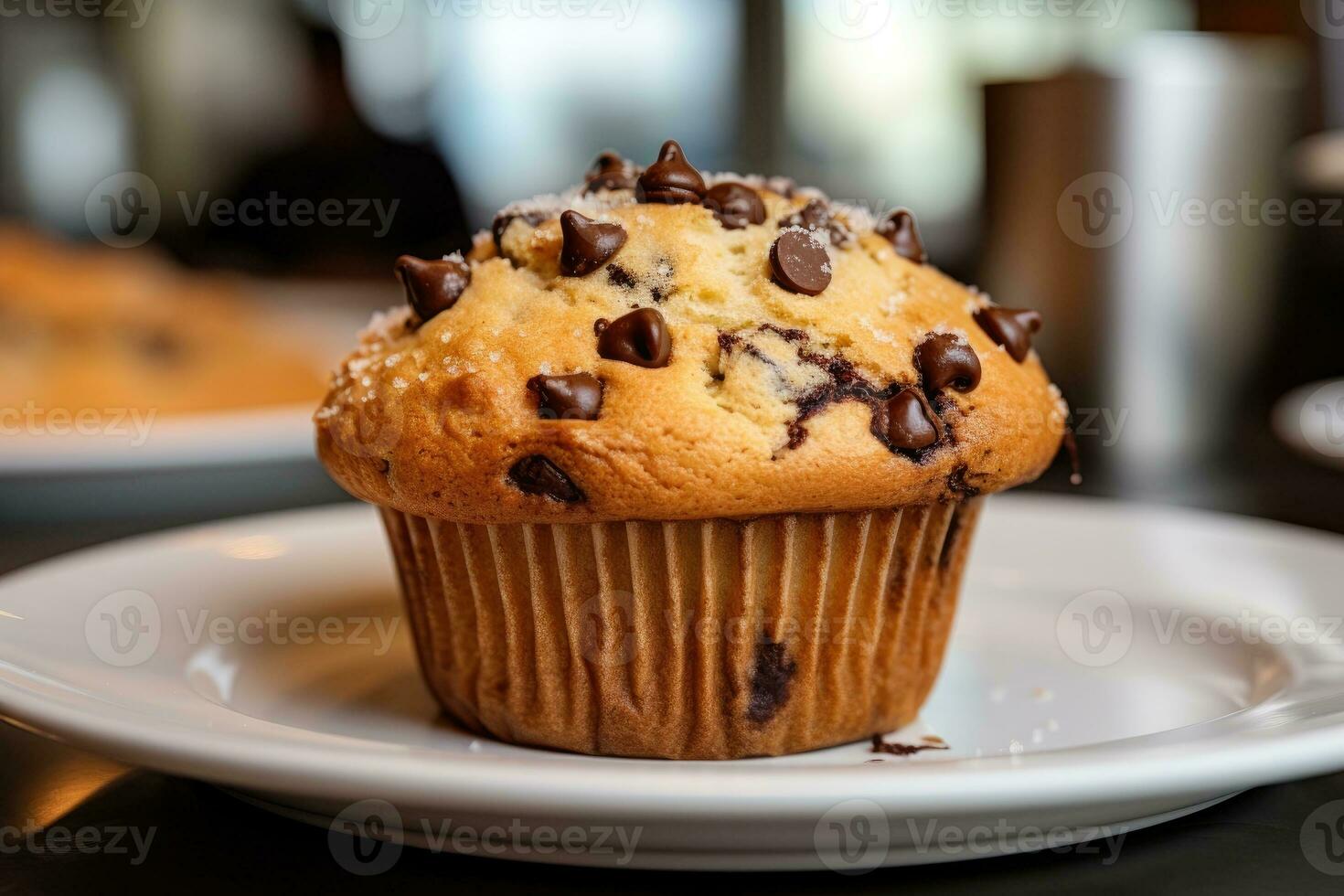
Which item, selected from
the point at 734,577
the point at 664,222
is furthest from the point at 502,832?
the point at 664,222

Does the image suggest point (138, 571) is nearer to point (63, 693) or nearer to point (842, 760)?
point (63, 693)

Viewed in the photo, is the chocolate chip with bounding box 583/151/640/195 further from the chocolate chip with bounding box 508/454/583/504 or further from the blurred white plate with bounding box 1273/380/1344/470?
the blurred white plate with bounding box 1273/380/1344/470

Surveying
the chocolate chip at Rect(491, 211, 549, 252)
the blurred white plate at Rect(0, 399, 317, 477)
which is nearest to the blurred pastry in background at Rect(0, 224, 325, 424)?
the blurred white plate at Rect(0, 399, 317, 477)

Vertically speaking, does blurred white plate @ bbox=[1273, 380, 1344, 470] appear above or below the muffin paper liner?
below

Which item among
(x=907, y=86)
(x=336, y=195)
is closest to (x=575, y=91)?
(x=336, y=195)

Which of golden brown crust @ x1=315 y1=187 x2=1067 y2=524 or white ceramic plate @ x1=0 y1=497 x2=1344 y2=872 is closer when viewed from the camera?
Answer: white ceramic plate @ x1=0 y1=497 x2=1344 y2=872
